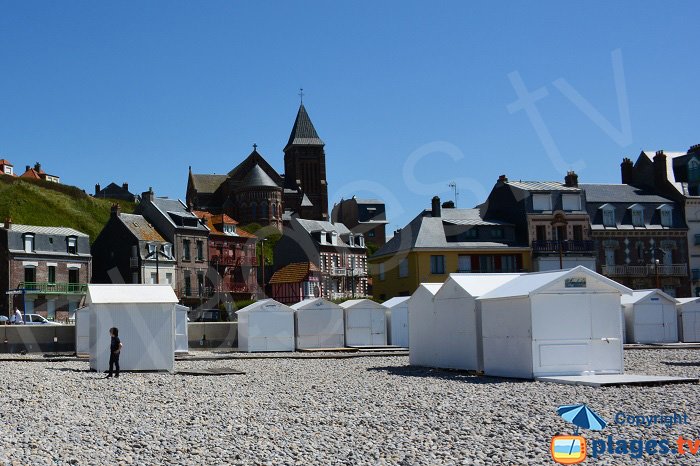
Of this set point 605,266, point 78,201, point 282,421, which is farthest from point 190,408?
point 78,201

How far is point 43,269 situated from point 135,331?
1495 inches

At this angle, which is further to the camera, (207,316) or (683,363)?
(207,316)

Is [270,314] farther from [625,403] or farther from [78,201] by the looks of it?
[78,201]

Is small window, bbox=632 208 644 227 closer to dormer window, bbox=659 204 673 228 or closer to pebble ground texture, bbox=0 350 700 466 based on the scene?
dormer window, bbox=659 204 673 228

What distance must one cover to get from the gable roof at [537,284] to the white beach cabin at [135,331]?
10239 millimetres

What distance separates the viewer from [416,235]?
5716 centimetres

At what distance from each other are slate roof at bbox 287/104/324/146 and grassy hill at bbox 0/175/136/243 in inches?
1927

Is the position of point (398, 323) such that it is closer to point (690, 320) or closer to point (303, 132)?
→ point (690, 320)

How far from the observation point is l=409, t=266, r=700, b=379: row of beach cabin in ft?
73.4

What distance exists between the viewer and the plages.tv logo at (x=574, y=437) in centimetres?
1142

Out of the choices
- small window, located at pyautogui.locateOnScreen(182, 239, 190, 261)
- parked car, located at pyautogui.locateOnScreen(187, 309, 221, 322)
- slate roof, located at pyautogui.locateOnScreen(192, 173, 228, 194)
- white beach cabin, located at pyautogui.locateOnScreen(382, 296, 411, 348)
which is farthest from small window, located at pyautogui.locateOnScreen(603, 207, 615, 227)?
slate roof, located at pyautogui.locateOnScreen(192, 173, 228, 194)

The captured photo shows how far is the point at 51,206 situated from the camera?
8562 cm

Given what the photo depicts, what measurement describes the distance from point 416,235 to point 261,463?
46209 mm

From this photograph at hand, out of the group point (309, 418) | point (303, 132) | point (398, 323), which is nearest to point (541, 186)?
point (398, 323)
